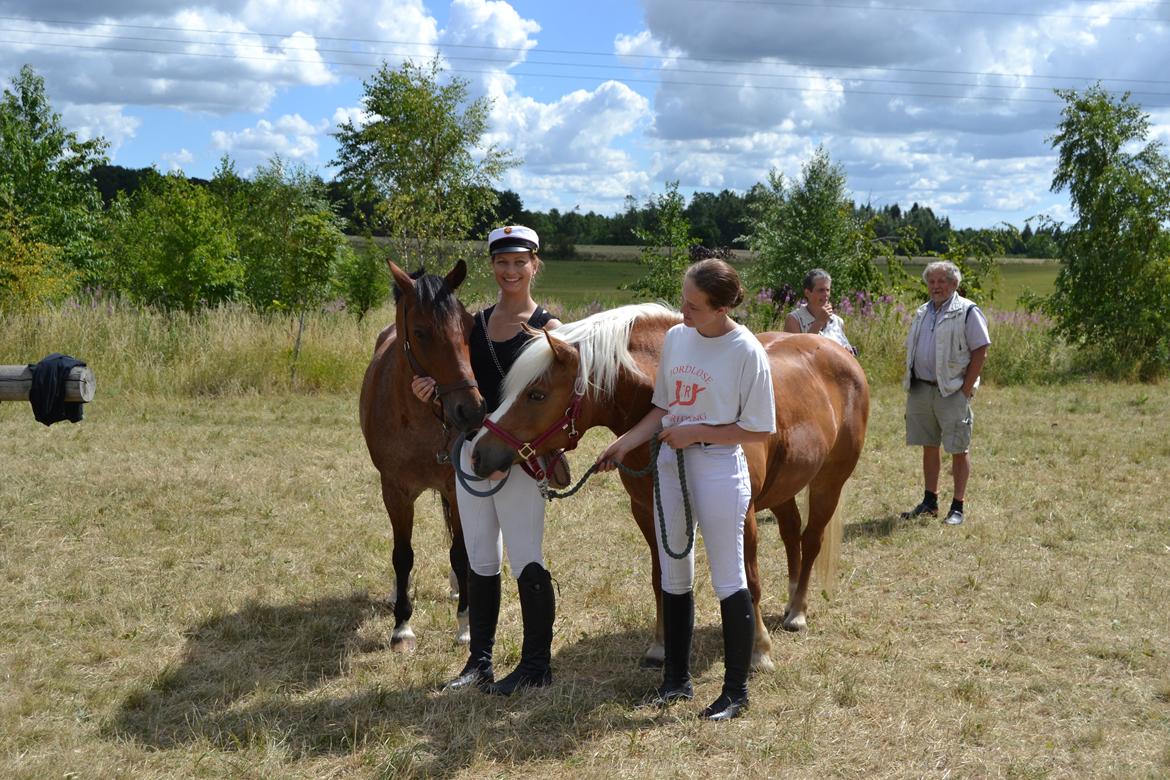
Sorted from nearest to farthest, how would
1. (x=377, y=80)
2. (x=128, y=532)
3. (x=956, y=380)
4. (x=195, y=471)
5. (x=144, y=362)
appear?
(x=128, y=532) → (x=956, y=380) → (x=195, y=471) → (x=144, y=362) → (x=377, y=80)

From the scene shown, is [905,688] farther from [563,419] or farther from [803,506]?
[563,419]

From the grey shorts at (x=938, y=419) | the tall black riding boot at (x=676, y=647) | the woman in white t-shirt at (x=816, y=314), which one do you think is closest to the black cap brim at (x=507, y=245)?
the tall black riding boot at (x=676, y=647)

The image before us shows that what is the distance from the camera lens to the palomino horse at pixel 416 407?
373 cm

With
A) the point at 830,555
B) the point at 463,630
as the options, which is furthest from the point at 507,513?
the point at 830,555

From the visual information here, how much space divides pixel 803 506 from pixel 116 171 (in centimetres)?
6164

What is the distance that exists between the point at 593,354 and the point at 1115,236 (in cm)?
1388

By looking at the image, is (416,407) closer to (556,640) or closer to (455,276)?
(455,276)

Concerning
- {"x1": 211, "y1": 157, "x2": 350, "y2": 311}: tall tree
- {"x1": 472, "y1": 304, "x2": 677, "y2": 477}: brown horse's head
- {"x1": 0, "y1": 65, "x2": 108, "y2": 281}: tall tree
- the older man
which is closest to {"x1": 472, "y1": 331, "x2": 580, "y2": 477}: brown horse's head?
{"x1": 472, "y1": 304, "x2": 677, "y2": 477}: brown horse's head

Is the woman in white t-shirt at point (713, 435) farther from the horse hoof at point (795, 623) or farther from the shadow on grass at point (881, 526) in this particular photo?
A: the shadow on grass at point (881, 526)

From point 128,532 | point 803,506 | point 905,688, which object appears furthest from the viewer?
point 128,532

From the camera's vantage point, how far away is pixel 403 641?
4.59 m

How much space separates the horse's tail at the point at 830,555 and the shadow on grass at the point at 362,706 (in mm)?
852

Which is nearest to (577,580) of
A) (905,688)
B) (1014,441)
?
(905,688)

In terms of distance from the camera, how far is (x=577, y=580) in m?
5.62
